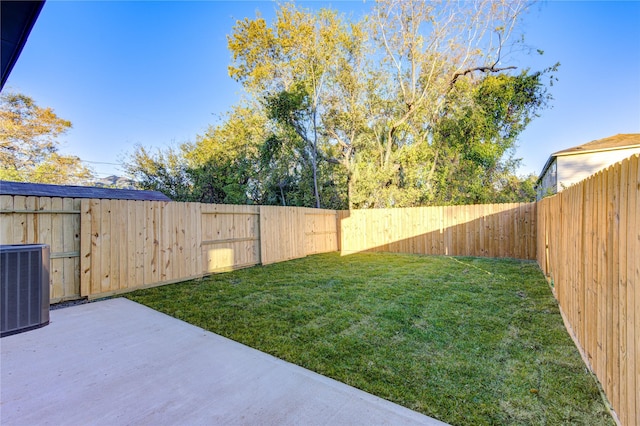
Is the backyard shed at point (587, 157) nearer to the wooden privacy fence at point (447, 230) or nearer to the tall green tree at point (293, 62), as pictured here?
the wooden privacy fence at point (447, 230)

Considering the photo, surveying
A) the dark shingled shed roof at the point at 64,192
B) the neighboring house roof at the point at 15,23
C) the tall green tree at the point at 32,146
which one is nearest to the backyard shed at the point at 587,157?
the dark shingled shed roof at the point at 64,192

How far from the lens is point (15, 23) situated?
1.47m

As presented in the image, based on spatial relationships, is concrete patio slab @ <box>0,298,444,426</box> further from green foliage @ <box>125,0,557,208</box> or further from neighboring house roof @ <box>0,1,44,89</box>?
green foliage @ <box>125,0,557,208</box>

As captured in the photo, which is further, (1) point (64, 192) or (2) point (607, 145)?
(2) point (607, 145)

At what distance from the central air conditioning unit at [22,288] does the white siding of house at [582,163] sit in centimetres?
1579

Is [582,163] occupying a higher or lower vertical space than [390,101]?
lower

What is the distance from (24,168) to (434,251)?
1927cm

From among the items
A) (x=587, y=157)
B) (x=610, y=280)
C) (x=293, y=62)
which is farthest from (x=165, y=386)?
(x=587, y=157)

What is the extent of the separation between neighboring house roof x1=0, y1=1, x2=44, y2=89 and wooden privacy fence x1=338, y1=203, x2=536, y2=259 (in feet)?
29.0

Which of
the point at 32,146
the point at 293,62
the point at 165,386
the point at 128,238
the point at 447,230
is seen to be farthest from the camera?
the point at 32,146

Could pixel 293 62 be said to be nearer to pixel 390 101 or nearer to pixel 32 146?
pixel 390 101

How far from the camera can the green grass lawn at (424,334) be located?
1830 millimetres

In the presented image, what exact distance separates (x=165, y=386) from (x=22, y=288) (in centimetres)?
109

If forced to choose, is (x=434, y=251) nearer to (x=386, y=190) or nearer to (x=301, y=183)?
(x=386, y=190)
